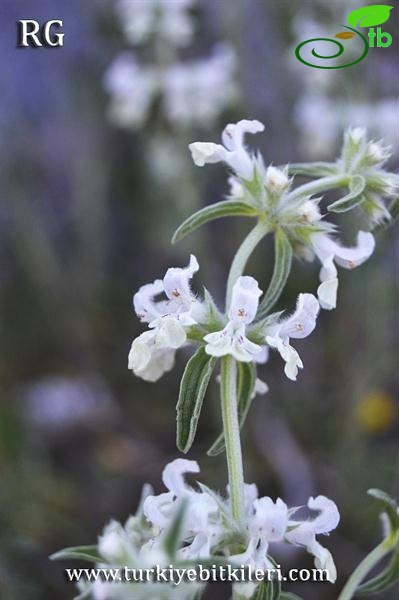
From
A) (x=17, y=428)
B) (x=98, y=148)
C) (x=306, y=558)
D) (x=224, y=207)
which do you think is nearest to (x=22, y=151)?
(x=98, y=148)

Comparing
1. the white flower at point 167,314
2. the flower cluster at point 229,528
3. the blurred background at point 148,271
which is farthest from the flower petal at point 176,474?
the blurred background at point 148,271

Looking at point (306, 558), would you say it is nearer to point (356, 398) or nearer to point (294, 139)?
point (356, 398)

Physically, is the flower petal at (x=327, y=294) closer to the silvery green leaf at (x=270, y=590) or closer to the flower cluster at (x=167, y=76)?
the silvery green leaf at (x=270, y=590)

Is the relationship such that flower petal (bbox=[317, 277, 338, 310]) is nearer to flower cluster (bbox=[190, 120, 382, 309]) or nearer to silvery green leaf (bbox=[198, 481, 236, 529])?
flower cluster (bbox=[190, 120, 382, 309])

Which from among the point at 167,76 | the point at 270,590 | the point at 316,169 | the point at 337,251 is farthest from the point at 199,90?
the point at 270,590

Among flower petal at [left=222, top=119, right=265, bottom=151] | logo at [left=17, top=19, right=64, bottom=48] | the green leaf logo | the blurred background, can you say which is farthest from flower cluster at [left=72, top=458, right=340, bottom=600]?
logo at [left=17, top=19, right=64, bottom=48]

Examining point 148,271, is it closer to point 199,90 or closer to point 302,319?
point 199,90
